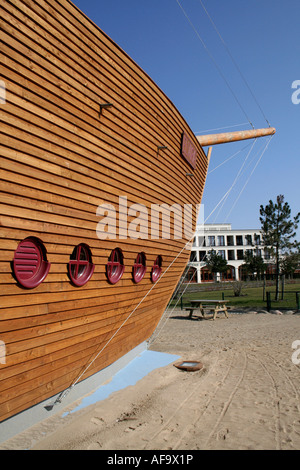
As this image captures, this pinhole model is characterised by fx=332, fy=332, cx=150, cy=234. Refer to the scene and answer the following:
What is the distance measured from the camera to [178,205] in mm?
8672

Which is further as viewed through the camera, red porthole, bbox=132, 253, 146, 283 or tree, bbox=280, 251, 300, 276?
tree, bbox=280, 251, 300, 276

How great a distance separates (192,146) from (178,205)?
5.27ft

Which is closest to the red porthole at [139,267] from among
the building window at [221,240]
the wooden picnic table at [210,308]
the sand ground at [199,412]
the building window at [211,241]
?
the sand ground at [199,412]

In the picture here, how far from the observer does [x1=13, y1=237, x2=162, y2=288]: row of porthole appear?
13.1 feet

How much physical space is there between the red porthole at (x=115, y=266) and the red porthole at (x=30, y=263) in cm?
167

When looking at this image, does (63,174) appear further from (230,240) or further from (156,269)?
(230,240)

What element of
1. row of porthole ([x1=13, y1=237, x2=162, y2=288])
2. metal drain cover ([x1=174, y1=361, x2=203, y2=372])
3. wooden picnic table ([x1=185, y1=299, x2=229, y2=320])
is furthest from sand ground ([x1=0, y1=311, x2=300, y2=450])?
wooden picnic table ([x1=185, y1=299, x2=229, y2=320])

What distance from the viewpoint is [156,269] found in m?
7.97

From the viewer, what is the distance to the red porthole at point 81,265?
16.3 ft

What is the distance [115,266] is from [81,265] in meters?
1.06

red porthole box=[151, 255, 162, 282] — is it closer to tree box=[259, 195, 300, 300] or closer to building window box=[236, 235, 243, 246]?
tree box=[259, 195, 300, 300]

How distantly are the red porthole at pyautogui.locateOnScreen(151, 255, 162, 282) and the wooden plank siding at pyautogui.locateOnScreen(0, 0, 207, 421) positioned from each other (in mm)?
964

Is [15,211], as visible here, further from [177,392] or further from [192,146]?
[192,146]
